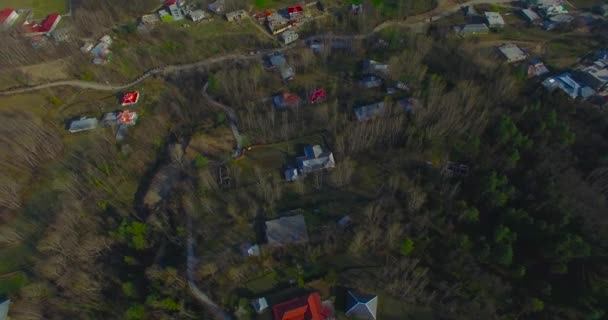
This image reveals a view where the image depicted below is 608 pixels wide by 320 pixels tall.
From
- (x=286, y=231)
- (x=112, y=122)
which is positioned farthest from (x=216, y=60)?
(x=286, y=231)

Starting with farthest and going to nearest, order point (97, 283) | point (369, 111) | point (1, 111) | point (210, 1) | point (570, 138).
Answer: point (210, 1) < point (1, 111) < point (369, 111) < point (570, 138) < point (97, 283)

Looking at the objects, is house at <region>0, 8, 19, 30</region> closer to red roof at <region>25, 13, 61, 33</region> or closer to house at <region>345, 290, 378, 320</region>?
red roof at <region>25, 13, 61, 33</region>

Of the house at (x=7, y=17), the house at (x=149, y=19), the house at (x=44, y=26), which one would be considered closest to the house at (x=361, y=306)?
the house at (x=149, y=19)

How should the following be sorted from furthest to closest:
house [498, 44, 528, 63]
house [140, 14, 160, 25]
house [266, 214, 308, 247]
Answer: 1. house [140, 14, 160, 25]
2. house [498, 44, 528, 63]
3. house [266, 214, 308, 247]

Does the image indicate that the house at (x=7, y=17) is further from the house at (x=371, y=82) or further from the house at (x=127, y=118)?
the house at (x=371, y=82)

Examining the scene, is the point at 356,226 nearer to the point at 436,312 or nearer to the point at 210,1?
the point at 436,312

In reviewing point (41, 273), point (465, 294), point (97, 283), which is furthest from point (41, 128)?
point (465, 294)

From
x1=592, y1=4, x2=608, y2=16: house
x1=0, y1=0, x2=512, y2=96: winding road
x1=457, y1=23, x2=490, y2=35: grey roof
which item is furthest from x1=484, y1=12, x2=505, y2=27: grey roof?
x1=592, y1=4, x2=608, y2=16: house
